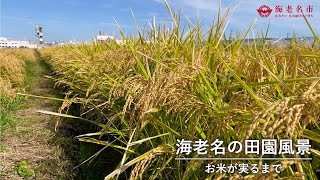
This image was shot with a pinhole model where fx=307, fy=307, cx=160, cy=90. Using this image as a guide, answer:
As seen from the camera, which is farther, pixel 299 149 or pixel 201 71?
pixel 201 71

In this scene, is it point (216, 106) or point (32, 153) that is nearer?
point (216, 106)

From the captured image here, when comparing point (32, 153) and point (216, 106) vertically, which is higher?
point (216, 106)

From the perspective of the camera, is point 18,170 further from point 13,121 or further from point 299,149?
point 299,149

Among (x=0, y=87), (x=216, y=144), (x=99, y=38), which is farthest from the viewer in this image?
(x=0, y=87)

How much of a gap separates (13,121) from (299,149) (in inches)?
155

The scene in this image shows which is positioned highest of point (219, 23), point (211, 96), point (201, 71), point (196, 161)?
point (219, 23)

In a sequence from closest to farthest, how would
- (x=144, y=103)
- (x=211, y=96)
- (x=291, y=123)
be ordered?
(x=291, y=123) → (x=144, y=103) → (x=211, y=96)

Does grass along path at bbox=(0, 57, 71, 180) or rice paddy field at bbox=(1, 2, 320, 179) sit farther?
grass along path at bbox=(0, 57, 71, 180)

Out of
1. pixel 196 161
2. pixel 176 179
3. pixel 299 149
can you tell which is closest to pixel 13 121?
pixel 176 179

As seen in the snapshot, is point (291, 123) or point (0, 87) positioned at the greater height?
point (291, 123)

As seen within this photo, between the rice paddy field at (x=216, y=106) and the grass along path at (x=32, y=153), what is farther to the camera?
the grass along path at (x=32, y=153)

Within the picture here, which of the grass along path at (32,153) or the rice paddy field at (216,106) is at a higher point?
the rice paddy field at (216,106)

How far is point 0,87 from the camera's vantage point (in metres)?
5.87

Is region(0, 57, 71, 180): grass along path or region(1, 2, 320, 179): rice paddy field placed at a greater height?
region(1, 2, 320, 179): rice paddy field
